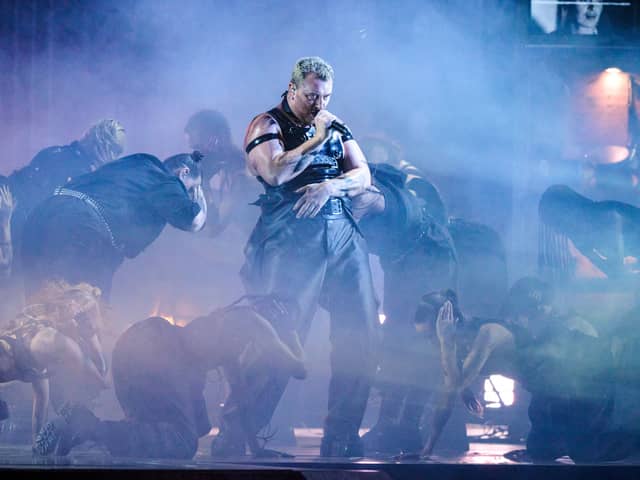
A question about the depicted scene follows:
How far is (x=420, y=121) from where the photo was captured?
16.3 feet

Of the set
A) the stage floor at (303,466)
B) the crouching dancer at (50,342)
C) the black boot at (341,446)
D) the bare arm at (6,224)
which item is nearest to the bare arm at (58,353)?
the crouching dancer at (50,342)

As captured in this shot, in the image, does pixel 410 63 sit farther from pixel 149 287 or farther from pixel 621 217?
pixel 149 287

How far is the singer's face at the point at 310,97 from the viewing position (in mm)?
4430

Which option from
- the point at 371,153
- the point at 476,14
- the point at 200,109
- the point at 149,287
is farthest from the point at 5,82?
the point at 476,14

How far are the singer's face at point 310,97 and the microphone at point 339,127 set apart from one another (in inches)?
4.6

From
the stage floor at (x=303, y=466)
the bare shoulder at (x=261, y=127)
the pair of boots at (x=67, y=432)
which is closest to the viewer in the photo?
the stage floor at (x=303, y=466)

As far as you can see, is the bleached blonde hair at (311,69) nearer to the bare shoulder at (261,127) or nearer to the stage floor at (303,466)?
the bare shoulder at (261,127)

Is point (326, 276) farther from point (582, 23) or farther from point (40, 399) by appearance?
point (582, 23)

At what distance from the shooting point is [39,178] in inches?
184

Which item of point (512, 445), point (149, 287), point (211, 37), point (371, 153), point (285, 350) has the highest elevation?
point (211, 37)

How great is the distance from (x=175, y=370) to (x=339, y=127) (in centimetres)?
180

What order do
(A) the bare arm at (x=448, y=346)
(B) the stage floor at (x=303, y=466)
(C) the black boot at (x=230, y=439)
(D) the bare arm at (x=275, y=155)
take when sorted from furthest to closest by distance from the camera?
(A) the bare arm at (x=448, y=346) < (D) the bare arm at (x=275, y=155) < (C) the black boot at (x=230, y=439) < (B) the stage floor at (x=303, y=466)

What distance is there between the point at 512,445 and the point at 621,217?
69.6 inches

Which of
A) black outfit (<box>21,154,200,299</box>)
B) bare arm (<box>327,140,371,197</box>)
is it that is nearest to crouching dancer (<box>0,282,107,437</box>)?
black outfit (<box>21,154,200,299</box>)
